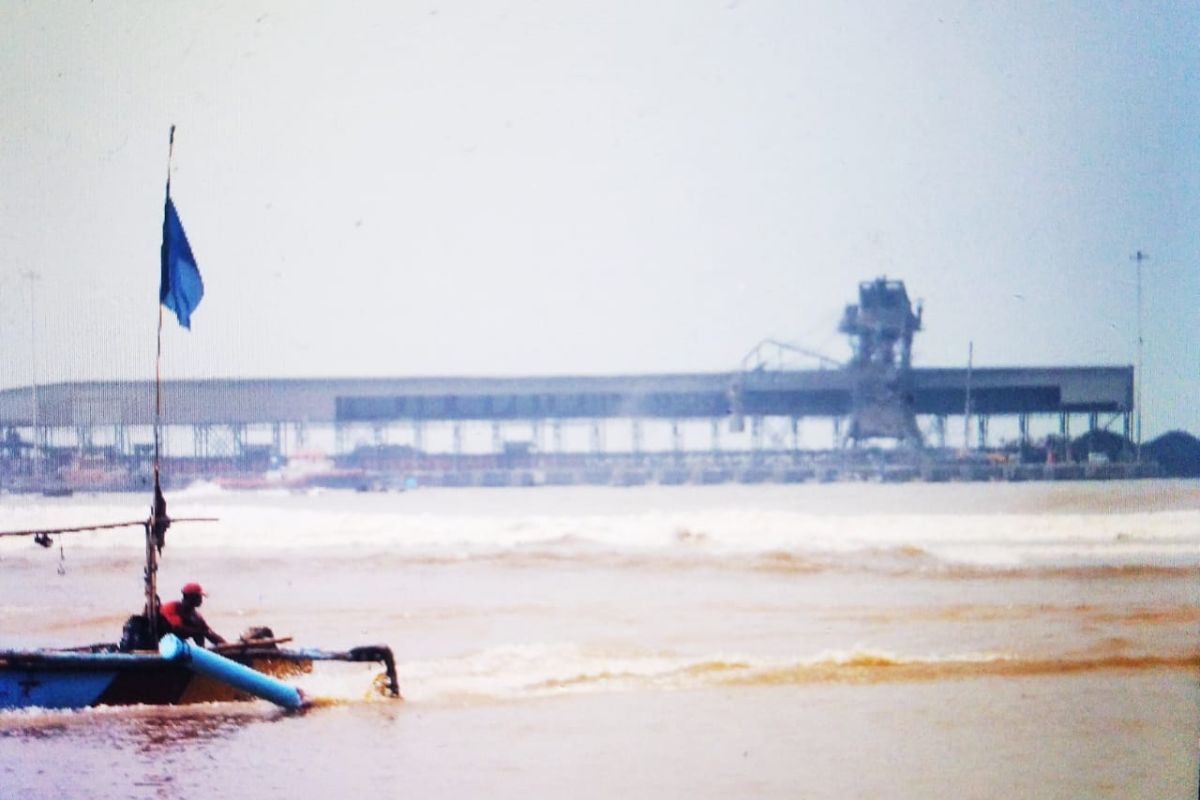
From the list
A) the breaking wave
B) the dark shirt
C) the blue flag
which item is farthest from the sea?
the blue flag

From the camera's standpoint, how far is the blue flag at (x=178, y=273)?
710 centimetres

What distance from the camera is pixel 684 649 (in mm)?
9414

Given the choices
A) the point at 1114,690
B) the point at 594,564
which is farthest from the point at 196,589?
the point at 594,564

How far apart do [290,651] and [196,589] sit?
75 cm

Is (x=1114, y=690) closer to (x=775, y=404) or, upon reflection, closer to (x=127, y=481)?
(x=775, y=404)

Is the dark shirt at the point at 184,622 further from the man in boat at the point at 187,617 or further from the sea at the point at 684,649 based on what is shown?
the sea at the point at 684,649

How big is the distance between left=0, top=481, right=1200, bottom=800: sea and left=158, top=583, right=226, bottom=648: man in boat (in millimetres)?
503

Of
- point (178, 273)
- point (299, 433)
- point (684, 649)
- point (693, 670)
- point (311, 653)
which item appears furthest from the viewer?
point (299, 433)

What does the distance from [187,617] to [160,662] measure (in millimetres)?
643

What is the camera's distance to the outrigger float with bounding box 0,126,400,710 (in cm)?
673

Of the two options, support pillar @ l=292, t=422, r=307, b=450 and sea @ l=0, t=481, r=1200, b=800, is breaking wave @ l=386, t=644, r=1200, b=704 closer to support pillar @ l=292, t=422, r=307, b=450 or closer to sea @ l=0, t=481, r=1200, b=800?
sea @ l=0, t=481, r=1200, b=800

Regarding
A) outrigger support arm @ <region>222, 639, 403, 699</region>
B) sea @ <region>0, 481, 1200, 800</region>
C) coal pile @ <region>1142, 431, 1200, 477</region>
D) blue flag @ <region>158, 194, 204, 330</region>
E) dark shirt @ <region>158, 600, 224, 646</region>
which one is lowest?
sea @ <region>0, 481, 1200, 800</region>

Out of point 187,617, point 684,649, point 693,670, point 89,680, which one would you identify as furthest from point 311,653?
point 684,649

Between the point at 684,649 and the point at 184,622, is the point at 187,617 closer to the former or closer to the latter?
the point at 184,622
